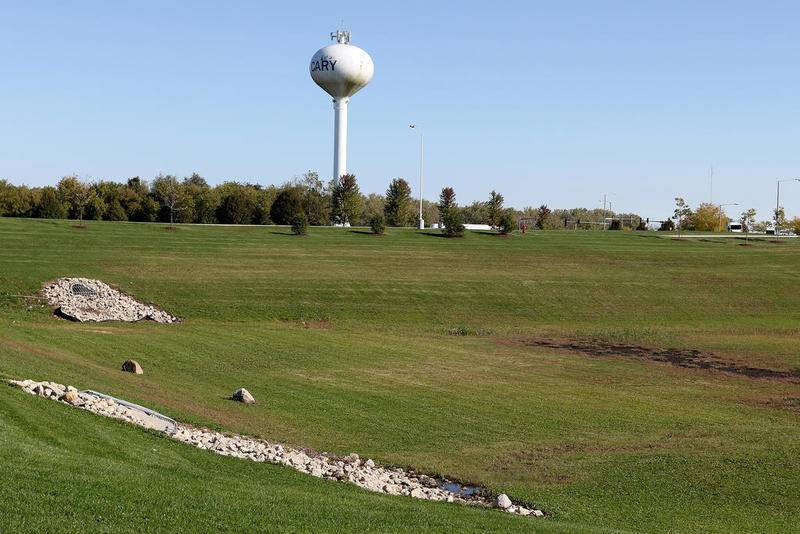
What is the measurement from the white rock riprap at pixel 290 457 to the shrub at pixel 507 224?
249 feet

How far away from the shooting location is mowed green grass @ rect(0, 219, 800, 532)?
17312 mm

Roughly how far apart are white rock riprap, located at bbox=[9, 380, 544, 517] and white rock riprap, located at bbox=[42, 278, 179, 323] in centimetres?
2354

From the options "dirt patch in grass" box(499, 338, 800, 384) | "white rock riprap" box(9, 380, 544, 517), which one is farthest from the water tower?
"white rock riprap" box(9, 380, 544, 517)

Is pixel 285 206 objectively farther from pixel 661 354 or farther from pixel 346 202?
pixel 661 354

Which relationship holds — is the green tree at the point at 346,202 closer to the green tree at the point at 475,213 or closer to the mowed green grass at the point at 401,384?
the mowed green grass at the point at 401,384

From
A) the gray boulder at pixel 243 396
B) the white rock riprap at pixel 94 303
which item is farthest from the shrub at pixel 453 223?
the gray boulder at pixel 243 396

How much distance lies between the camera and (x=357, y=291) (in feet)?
202

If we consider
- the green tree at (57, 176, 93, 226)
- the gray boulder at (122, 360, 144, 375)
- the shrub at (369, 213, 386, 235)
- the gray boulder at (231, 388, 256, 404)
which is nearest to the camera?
the gray boulder at (231, 388, 256, 404)

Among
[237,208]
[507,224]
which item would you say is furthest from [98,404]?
[237,208]

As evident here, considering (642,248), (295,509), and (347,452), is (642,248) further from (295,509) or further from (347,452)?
(295,509)

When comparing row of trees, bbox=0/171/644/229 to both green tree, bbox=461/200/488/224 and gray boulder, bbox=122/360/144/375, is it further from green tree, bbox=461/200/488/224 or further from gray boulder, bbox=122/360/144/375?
gray boulder, bbox=122/360/144/375

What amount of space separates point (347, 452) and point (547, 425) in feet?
24.0

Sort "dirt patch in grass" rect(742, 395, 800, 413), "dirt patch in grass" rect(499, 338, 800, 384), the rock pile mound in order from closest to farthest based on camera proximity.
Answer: the rock pile mound, "dirt patch in grass" rect(742, 395, 800, 413), "dirt patch in grass" rect(499, 338, 800, 384)

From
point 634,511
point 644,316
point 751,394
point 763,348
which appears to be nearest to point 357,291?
point 644,316
